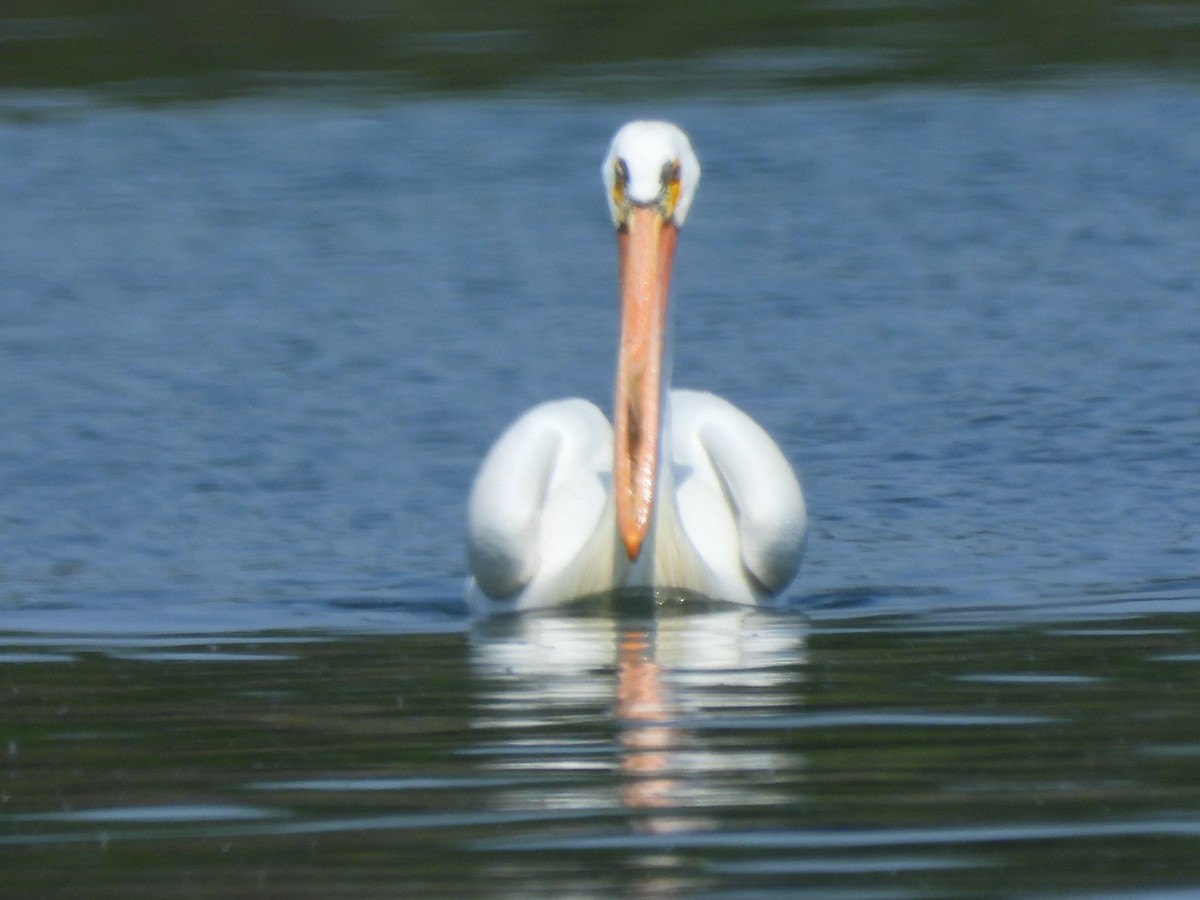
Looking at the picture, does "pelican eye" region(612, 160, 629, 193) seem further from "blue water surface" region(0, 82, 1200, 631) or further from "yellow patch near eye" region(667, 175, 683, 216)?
"blue water surface" region(0, 82, 1200, 631)

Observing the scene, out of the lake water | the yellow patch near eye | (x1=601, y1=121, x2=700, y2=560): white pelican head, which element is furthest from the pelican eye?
the lake water

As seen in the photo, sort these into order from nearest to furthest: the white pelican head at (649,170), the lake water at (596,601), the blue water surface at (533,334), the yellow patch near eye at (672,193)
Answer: the lake water at (596,601), the white pelican head at (649,170), the yellow patch near eye at (672,193), the blue water surface at (533,334)

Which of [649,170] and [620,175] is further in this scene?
[620,175]

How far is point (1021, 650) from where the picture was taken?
579cm

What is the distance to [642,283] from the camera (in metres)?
6.70

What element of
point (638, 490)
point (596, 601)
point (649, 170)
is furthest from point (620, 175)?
point (596, 601)

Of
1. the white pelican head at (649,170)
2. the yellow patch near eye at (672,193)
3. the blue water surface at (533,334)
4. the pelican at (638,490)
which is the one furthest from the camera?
the blue water surface at (533,334)

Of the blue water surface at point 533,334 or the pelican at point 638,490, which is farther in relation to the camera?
the blue water surface at point 533,334

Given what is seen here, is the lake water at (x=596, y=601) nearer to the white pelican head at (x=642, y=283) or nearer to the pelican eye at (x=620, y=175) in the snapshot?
the white pelican head at (x=642, y=283)

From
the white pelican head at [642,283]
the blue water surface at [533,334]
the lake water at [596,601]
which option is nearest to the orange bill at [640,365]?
the white pelican head at [642,283]

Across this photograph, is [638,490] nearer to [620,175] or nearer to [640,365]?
[640,365]

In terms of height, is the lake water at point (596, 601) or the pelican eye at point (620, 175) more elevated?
the pelican eye at point (620, 175)

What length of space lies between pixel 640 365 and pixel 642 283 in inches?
10.1

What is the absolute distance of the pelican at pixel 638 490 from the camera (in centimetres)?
654
